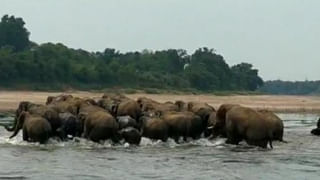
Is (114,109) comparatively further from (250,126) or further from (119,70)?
(119,70)

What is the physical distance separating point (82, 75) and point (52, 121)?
63.6m

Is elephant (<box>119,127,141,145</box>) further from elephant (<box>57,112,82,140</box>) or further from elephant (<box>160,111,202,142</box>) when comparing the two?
elephant (<box>57,112,82,140</box>)

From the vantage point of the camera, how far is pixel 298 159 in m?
27.0

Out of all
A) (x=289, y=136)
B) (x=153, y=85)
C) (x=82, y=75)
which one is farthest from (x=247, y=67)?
(x=289, y=136)

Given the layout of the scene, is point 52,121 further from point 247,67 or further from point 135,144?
point 247,67

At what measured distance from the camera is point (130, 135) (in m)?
31.0

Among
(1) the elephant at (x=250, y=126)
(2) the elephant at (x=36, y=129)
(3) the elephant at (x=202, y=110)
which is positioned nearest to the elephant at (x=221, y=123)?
(1) the elephant at (x=250, y=126)

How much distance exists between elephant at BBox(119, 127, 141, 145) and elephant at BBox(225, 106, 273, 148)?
3437mm

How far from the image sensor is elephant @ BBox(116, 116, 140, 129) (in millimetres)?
31656

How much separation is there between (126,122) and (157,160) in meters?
5.51

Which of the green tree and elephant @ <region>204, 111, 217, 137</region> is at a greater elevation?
the green tree

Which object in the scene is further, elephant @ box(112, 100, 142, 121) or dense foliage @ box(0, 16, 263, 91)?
dense foliage @ box(0, 16, 263, 91)

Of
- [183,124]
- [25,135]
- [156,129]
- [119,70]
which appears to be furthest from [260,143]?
[119,70]

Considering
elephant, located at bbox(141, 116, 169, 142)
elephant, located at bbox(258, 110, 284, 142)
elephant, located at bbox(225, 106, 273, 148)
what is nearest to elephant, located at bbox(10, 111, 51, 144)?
elephant, located at bbox(141, 116, 169, 142)
